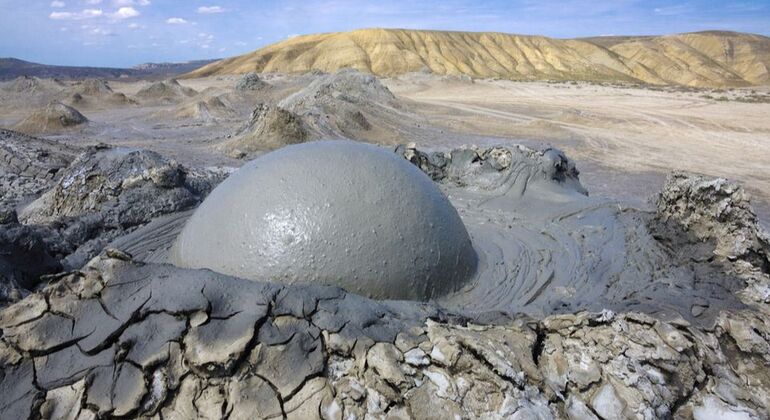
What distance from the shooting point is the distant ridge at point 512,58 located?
143ft

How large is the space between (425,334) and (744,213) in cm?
297

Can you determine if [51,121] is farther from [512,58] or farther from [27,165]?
[512,58]

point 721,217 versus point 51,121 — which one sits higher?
point 51,121

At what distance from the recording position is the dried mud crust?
7.84ft

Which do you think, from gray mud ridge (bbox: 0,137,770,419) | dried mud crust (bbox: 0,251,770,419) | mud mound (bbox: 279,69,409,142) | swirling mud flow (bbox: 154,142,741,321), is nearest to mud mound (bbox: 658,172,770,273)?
swirling mud flow (bbox: 154,142,741,321)

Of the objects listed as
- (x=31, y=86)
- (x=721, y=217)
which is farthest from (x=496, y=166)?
(x=31, y=86)

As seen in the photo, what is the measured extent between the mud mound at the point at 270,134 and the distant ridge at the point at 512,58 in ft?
91.2

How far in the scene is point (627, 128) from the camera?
19109mm

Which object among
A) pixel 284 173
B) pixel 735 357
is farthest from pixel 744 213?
pixel 284 173

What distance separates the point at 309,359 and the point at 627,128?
19504 millimetres

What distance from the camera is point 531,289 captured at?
161 inches

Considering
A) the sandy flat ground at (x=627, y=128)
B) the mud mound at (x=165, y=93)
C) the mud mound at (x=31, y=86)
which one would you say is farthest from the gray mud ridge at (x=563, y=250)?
the mud mound at (x=31, y=86)

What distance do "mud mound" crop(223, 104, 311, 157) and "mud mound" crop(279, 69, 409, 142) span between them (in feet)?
2.98

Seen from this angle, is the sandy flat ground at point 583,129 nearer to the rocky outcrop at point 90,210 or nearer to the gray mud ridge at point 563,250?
the gray mud ridge at point 563,250
